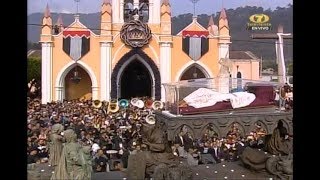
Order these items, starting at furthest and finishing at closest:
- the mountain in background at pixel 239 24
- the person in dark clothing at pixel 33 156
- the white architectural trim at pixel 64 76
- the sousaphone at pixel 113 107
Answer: the white architectural trim at pixel 64 76
the mountain in background at pixel 239 24
the sousaphone at pixel 113 107
the person in dark clothing at pixel 33 156

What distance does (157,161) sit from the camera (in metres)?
6.32

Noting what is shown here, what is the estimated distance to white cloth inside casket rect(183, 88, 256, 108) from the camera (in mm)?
6609

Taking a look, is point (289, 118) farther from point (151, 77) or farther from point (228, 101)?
point (151, 77)

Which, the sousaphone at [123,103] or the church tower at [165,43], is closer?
the sousaphone at [123,103]

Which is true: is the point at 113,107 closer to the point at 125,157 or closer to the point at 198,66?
the point at 198,66

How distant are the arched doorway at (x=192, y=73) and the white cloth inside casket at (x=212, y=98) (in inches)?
329

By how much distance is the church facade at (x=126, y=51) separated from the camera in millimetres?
15031

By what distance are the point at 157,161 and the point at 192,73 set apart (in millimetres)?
9448

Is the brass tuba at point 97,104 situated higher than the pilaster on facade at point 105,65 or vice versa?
the pilaster on facade at point 105,65

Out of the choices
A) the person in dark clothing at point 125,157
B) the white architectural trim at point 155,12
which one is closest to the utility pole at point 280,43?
the white architectural trim at point 155,12

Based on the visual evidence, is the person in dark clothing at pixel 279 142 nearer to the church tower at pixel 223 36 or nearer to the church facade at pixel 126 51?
the church facade at pixel 126 51

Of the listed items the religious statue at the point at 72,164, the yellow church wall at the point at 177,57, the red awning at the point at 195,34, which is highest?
the red awning at the point at 195,34

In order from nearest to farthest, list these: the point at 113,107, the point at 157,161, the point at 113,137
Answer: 1. the point at 157,161
2. the point at 113,137
3. the point at 113,107

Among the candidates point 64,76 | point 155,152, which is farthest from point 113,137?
point 64,76
